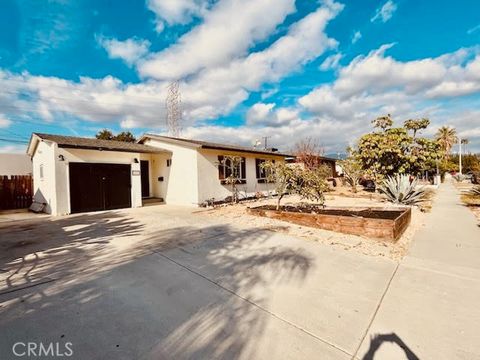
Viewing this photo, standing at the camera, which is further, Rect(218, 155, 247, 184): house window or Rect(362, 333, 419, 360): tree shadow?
Rect(218, 155, 247, 184): house window

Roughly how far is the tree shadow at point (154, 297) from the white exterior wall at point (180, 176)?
6748mm

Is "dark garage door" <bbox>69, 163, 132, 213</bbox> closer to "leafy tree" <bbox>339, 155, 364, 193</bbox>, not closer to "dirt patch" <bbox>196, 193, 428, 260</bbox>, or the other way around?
"dirt patch" <bbox>196, 193, 428, 260</bbox>

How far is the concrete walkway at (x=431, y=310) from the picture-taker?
2559 millimetres

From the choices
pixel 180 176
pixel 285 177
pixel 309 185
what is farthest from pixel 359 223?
pixel 180 176

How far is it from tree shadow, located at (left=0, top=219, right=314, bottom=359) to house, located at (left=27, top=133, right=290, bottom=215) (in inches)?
211

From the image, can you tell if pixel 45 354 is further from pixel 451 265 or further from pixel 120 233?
pixel 451 265

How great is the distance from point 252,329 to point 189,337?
0.70m

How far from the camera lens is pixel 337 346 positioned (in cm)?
260

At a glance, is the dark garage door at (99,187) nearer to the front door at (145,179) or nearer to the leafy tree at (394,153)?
the front door at (145,179)

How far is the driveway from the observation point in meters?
2.56

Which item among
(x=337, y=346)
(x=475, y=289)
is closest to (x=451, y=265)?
(x=475, y=289)

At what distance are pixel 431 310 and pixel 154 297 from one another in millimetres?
3697

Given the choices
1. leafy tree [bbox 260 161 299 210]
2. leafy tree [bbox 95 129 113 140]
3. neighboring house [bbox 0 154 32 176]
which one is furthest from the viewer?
leafy tree [bbox 95 129 113 140]

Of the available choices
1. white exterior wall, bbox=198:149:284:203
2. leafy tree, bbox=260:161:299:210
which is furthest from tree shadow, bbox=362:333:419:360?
white exterior wall, bbox=198:149:284:203
